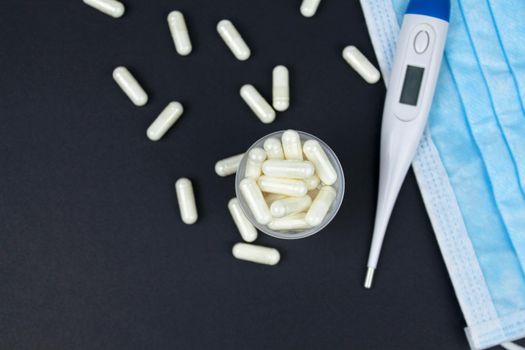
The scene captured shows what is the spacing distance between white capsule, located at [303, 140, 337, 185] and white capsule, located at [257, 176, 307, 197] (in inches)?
1.7

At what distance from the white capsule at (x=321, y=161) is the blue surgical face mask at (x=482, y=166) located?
205 millimetres

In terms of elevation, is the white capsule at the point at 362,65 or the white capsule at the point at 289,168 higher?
the white capsule at the point at 362,65

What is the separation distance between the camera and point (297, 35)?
1090 mm

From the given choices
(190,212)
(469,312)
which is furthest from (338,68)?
(469,312)

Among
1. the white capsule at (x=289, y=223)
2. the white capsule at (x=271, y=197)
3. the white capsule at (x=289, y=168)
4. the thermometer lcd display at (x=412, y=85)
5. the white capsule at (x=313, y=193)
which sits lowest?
the white capsule at (x=289, y=223)

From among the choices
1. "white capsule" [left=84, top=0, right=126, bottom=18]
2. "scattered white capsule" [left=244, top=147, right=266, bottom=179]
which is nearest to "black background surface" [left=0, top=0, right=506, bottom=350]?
"white capsule" [left=84, top=0, right=126, bottom=18]

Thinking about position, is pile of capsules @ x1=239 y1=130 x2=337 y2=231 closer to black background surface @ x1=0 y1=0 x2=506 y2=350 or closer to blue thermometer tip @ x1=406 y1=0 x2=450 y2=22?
black background surface @ x1=0 y1=0 x2=506 y2=350

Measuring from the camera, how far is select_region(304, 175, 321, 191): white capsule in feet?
3.08

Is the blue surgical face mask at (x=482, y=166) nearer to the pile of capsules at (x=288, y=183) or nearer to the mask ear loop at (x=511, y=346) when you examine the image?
the mask ear loop at (x=511, y=346)

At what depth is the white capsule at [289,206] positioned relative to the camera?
0.89m

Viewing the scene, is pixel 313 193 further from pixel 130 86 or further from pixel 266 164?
pixel 130 86

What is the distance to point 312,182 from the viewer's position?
95cm

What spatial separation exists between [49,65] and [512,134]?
94 cm

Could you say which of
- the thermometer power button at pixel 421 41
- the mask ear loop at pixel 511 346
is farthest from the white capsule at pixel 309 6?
the mask ear loop at pixel 511 346
